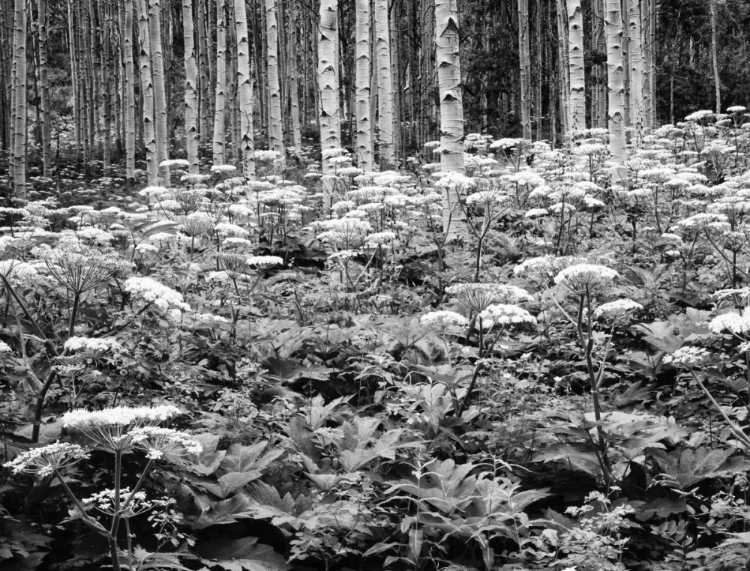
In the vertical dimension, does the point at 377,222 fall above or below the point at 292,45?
below

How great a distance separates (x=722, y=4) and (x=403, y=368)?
41.3m

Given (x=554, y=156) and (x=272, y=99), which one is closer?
(x=554, y=156)

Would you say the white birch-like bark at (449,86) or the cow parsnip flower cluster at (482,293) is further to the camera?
the white birch-like bark at (449,86)

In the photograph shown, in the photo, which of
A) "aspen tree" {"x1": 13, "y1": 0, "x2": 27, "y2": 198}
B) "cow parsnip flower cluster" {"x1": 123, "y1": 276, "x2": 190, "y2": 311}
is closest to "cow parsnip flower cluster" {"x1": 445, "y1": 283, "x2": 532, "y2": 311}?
"cow parsnip flower cluster" {"x1": 123, "y1": 276, "x2": 190, "y2": 311}

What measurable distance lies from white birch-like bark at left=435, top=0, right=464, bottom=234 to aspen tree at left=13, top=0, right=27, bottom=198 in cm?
1090

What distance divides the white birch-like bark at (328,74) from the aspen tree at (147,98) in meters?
4.42

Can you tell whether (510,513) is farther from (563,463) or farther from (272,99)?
(272,99)

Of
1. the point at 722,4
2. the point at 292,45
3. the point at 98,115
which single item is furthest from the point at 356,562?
the point at 722,4

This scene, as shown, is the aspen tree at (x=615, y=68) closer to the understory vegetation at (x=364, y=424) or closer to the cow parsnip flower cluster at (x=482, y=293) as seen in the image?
the understory vegetation at (x=364, y=424)

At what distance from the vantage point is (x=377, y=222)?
320 inches

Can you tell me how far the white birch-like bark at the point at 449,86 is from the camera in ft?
25.2

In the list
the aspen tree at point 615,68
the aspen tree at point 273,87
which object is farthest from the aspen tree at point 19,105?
the aspen tree at point 615,68

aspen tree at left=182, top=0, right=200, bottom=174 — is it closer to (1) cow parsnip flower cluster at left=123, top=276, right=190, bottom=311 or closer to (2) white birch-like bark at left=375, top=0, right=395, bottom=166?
(2) white birch-like bark at left=375, top=0, right=395, bottom=166

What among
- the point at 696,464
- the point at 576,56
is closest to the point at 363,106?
the point at 576,56
